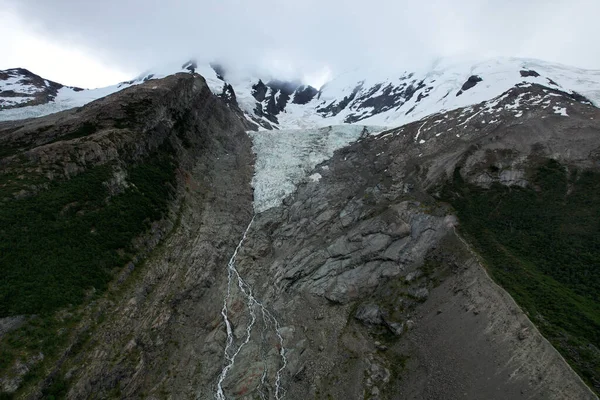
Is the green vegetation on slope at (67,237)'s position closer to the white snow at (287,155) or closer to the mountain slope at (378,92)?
the white snow at (287,155)

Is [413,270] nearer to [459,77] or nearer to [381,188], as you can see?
[381,188]

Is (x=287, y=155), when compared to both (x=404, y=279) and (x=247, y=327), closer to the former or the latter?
(x=404, y=279)

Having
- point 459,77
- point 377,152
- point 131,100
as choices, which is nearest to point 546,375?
point 377,152

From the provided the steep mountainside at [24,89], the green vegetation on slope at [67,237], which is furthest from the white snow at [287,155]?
the steep mountainside at [24,89]

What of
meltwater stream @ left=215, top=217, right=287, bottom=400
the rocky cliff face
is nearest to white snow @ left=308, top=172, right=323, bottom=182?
the rocky cliff face

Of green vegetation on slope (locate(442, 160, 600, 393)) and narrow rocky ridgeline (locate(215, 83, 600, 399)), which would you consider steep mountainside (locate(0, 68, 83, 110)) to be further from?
green vegetation on slope (locate(442, 160, 600, 393))
